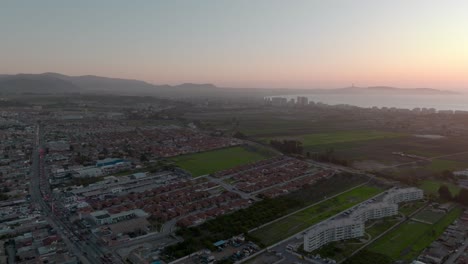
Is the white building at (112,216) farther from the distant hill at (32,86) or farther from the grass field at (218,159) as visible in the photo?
the distant hill at (32,86)

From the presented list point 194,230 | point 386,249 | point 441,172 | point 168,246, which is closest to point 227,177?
point 194,230

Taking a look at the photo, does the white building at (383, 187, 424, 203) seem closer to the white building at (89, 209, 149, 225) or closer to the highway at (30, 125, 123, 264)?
the white building at (89, 209, 149, 225)

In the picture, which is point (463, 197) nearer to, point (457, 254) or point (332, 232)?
point (457, 254)

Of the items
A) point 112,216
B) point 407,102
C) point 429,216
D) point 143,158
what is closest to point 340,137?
point 143,158

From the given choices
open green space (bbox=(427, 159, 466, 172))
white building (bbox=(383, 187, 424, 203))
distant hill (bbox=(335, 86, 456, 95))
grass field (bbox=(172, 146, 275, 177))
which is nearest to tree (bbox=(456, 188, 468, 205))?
white building (bbox=(383, 187, 424, 203))

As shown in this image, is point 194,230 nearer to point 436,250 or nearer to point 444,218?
point 436,250

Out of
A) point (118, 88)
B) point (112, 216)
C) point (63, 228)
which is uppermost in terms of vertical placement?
point (118, 88)
